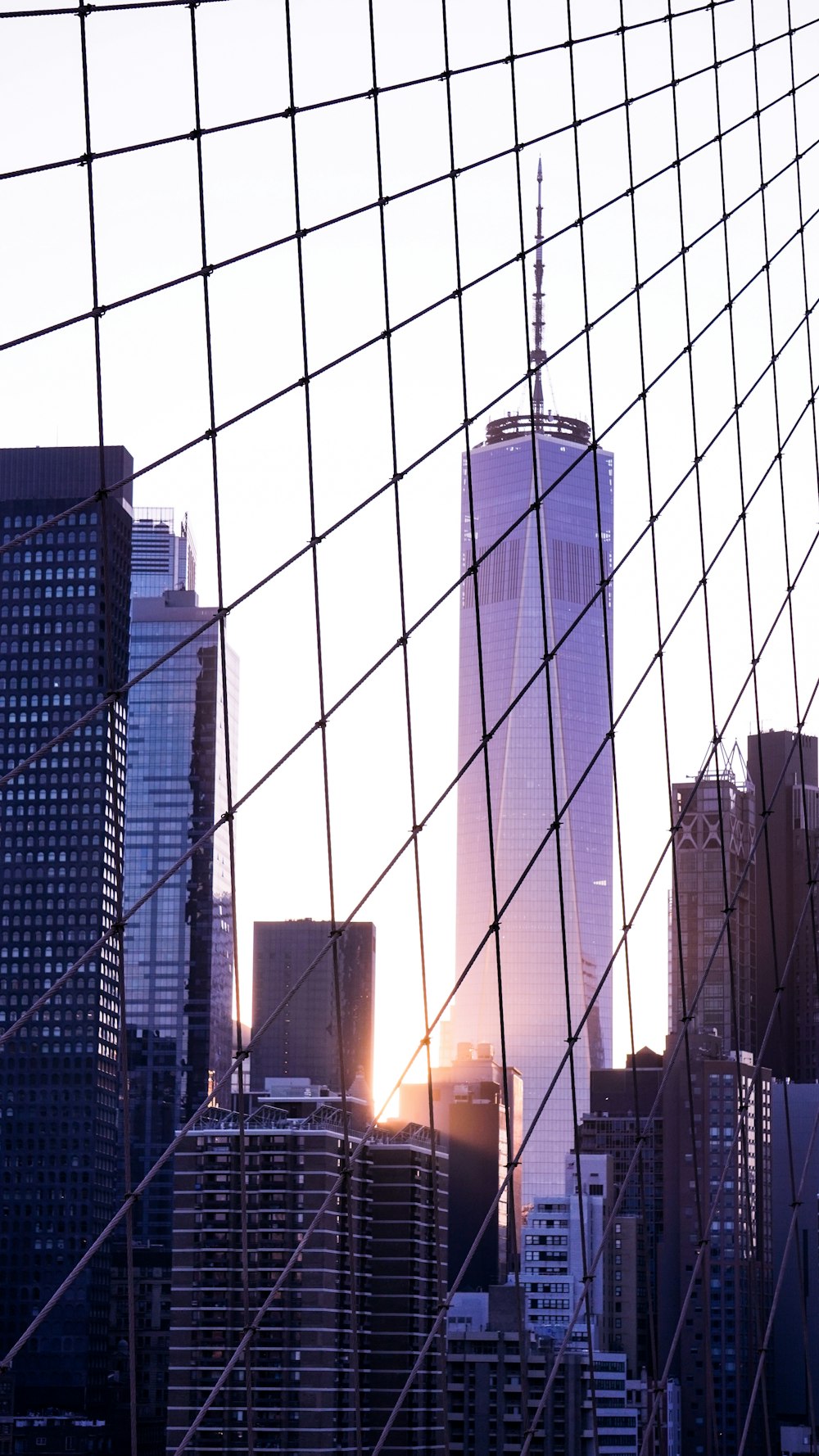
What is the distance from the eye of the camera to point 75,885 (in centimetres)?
6900

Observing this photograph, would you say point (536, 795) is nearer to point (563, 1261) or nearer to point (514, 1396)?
point (563, 1261)

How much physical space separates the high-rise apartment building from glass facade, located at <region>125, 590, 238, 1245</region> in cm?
394

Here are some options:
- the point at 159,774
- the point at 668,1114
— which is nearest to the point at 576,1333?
the point at 668,1114

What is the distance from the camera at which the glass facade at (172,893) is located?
248 feet

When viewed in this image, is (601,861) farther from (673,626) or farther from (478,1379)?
(673,626)

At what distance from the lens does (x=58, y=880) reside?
6900cm

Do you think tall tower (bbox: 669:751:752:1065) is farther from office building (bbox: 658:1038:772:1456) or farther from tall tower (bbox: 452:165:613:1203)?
tall tower (bbox: 452:165:613:1203)

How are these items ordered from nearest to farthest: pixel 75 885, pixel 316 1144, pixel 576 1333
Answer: pixel 316 1144, pixel 576 1333, pixel 75 885

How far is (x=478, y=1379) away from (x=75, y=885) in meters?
29.9

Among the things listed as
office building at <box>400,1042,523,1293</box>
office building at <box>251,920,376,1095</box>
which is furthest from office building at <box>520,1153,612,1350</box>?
office building at <box>251,920,376,1095</box>

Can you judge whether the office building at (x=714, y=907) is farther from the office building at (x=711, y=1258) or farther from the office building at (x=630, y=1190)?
the office building at (x=711, y=1258)

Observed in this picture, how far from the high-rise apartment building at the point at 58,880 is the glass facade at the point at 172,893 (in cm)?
394

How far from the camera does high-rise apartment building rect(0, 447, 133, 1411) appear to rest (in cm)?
6347

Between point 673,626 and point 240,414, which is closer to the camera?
point 240,414
